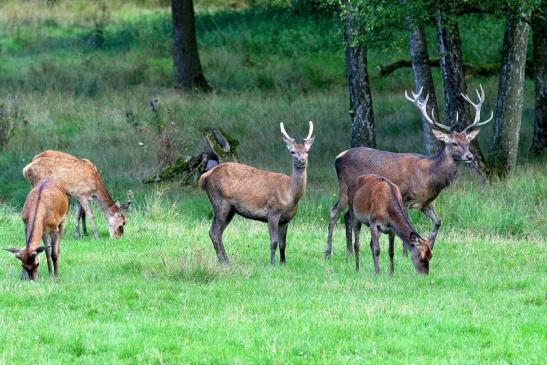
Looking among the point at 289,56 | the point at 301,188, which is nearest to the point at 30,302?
the point at 301,188

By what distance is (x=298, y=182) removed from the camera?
13.2 meters

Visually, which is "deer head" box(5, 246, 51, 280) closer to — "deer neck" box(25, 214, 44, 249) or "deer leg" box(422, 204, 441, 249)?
"deer neck" box(25, 214, 44, 249)

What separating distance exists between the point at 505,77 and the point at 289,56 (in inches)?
492

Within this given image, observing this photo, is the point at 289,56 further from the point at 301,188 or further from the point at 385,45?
the point at 301,188

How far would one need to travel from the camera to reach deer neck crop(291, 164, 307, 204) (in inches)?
520

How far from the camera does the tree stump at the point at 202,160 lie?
19.7m

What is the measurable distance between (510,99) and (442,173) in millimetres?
5714

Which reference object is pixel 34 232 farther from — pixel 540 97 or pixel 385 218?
pixel 540 97

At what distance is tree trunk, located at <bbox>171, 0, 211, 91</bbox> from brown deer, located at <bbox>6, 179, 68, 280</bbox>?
16.1 m

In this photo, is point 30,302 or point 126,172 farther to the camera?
point 126,172

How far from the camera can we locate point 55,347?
8914 mm

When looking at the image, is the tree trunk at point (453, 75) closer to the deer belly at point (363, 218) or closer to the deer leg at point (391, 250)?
the deer belly at point (363, 218)

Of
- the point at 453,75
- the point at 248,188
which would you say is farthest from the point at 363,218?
the point at 453,75

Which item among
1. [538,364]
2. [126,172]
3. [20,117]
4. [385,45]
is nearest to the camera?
[538,364]
